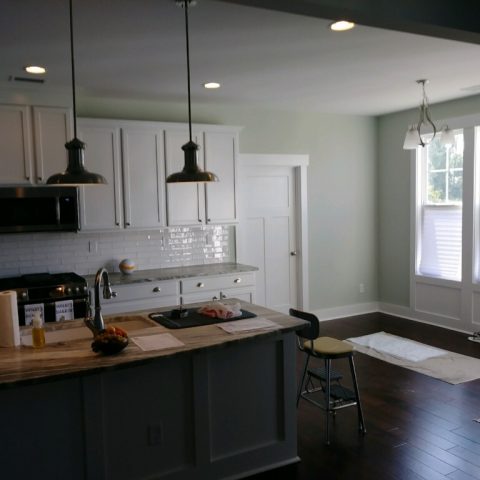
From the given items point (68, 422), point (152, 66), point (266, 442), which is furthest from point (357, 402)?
point (152, 66)

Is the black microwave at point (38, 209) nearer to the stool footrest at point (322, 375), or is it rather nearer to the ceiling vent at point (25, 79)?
the ceiling vent at point (25, 79)

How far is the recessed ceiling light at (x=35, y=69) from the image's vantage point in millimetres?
3802

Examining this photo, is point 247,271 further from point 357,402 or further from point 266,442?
point 266,442

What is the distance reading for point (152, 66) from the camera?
3852mm

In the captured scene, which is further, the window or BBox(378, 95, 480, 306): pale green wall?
BBox(378, 95, 480, 306): pale green wall

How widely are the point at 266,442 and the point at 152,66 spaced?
283 centimetres

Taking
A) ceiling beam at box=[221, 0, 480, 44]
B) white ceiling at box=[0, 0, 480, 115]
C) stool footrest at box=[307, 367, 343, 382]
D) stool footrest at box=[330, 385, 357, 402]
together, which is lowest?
stool footrest at box=[330, 385, 357, 402]

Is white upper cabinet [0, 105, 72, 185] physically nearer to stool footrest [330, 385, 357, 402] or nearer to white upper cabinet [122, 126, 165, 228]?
white upper cabinet [122, 126, 165, 228]

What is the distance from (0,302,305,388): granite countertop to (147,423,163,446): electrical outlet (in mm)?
464


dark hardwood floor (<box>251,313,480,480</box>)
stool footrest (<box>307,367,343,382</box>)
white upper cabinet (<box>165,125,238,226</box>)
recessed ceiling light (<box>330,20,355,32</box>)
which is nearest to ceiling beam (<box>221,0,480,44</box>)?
recessed ceiling light (<box>330,20,355,32</box>)

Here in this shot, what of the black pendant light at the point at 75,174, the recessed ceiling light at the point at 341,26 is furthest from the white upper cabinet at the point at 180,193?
the black pendant light at the point at 75,174

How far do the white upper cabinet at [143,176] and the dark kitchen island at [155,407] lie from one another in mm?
1916

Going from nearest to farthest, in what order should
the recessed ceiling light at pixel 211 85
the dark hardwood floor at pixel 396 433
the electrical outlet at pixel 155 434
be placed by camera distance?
the electrical outlet at pixel 155 434, the dark hardwood floor at pixel 396 433, the recessed ceiling light at pixel 211 85

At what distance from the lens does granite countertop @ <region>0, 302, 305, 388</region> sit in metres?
2.14
